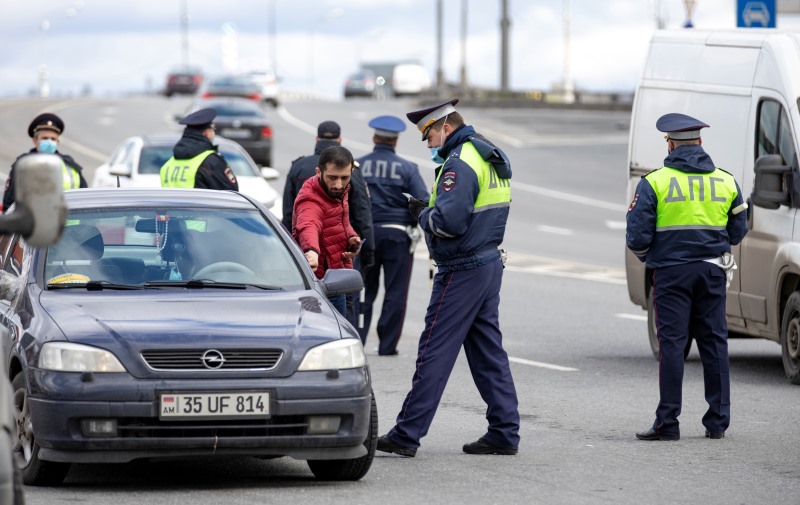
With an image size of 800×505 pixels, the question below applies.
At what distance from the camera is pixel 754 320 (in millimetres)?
12602

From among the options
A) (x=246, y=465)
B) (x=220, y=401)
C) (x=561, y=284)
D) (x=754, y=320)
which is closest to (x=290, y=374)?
(x=220, y=401)

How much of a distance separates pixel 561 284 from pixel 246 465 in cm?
1256

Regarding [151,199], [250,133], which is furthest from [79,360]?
[250,133]

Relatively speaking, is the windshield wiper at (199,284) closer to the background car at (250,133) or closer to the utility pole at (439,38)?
the background car at (250,133)

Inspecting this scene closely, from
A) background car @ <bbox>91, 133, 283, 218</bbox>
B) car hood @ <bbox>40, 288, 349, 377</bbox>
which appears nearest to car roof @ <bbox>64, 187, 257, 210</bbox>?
car hood @ <bbox>40, 288, 349, 377</bbox>

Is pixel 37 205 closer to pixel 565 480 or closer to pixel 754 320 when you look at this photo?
pixel 565 480

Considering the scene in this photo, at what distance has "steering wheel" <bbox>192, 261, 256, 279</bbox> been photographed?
8297 mm

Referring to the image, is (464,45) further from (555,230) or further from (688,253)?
(688,253)

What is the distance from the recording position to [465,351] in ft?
29.0

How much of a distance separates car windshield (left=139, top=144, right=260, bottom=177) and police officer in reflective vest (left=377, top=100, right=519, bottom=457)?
12197mm

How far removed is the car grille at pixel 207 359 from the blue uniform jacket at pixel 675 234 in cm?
297

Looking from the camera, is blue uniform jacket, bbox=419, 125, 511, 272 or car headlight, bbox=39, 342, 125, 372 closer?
car headlight, bbox=39, 342, 125, 372

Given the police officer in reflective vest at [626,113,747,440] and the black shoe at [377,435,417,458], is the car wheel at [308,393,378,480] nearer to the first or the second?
the black shoe at [377,435,417,458]

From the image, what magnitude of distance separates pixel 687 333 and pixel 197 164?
4.86 meters
